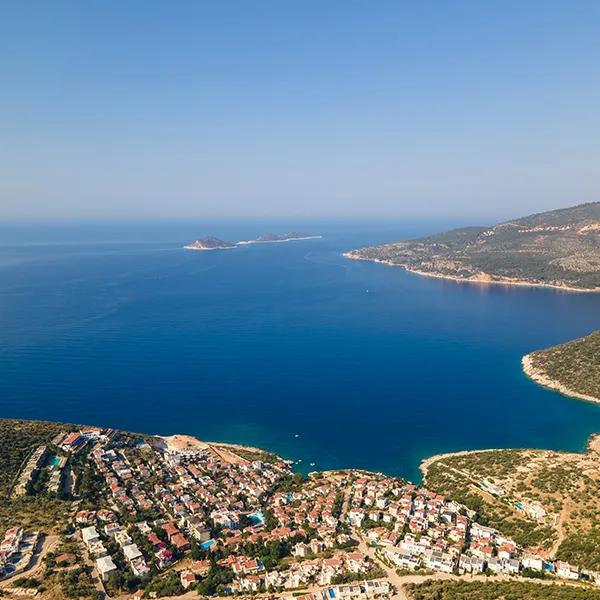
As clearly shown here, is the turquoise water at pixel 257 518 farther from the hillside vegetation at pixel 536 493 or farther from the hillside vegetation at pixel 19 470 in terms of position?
the hillside vegetation at pixel 536 493

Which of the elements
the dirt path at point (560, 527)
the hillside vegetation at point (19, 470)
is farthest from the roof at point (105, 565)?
the dirt path at point (560, 527)

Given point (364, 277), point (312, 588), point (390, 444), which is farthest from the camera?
point (364, 277)

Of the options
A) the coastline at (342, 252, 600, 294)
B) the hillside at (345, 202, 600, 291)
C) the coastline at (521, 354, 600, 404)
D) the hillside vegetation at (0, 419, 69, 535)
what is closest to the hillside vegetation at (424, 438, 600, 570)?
the coastline at (521, 354, 600, 404)

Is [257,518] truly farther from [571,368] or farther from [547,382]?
[571,368]

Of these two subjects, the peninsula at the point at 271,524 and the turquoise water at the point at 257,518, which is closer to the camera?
the peninsula at the point at 271,524

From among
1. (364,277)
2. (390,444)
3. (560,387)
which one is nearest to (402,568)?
(390,444)

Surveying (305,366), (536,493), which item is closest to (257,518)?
(536,493)

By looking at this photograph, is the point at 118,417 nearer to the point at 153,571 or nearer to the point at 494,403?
the point at 153,571
